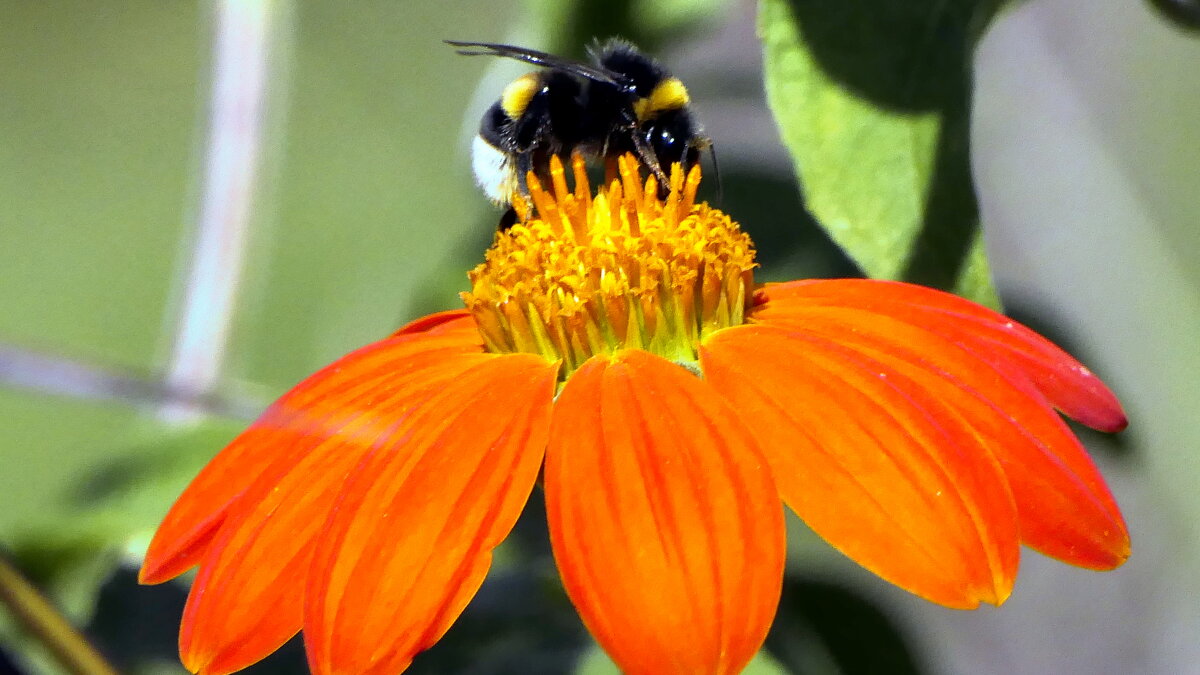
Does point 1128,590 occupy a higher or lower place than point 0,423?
higher

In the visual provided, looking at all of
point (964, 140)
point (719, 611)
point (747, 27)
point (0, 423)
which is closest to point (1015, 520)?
point (719, 611)

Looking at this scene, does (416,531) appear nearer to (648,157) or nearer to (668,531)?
(668,531)

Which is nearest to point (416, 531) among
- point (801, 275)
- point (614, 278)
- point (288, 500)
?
point (288, 500)

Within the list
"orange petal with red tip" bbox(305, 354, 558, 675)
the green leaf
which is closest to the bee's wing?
the green leaf

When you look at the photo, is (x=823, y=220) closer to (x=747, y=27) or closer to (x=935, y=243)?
(x=935, y=243)

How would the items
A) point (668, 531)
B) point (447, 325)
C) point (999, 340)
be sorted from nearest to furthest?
point (668, 531), point (999, 340), point (447, 325)

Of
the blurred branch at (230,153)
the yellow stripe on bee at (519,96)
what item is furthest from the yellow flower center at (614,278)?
the blurred branch at (230,153)
